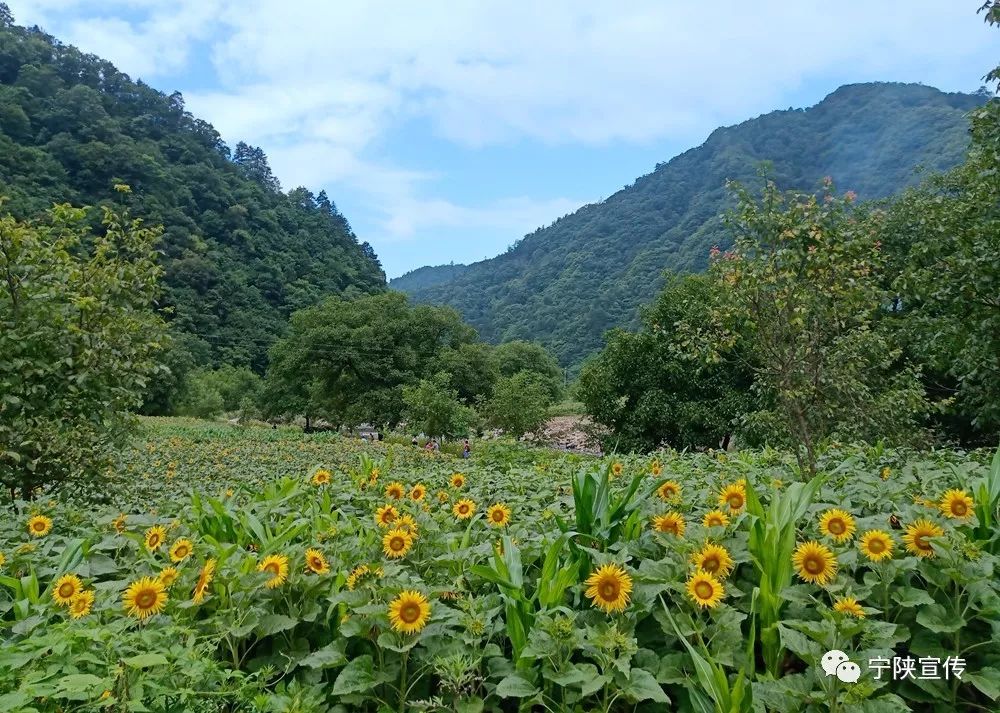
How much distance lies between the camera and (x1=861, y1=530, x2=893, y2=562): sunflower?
1.63 metres

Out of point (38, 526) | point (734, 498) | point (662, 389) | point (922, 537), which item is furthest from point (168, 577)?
point (662, 389)

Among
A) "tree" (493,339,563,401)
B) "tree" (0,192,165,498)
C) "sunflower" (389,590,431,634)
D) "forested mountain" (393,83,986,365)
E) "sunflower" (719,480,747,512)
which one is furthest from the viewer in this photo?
"forested mountain" (393,83,986,365)

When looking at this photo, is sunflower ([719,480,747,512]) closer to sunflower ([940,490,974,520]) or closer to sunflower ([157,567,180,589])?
sunflower ([940,490,974,520])

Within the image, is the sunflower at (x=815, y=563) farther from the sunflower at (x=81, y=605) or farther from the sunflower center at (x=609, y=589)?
the sunflower at (x=81, y=605)

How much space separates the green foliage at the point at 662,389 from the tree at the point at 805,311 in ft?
28.8

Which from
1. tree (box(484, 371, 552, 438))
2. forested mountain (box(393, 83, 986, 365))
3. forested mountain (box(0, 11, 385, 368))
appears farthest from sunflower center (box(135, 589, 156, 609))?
forested mountain (box(393, 83, 986, 365))

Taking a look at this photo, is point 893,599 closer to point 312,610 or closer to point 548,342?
point 312,610

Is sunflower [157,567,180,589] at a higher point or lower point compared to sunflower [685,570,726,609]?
higher

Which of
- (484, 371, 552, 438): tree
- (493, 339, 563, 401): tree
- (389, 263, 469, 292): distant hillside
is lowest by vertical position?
(484, 371, 552, 438): tree

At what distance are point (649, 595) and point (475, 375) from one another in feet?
103

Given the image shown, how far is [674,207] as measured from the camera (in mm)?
65750

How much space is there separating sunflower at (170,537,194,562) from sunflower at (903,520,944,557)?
78.3 inches

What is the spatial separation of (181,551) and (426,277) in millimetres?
103302

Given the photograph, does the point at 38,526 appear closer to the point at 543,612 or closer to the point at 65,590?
the point at 65,590
